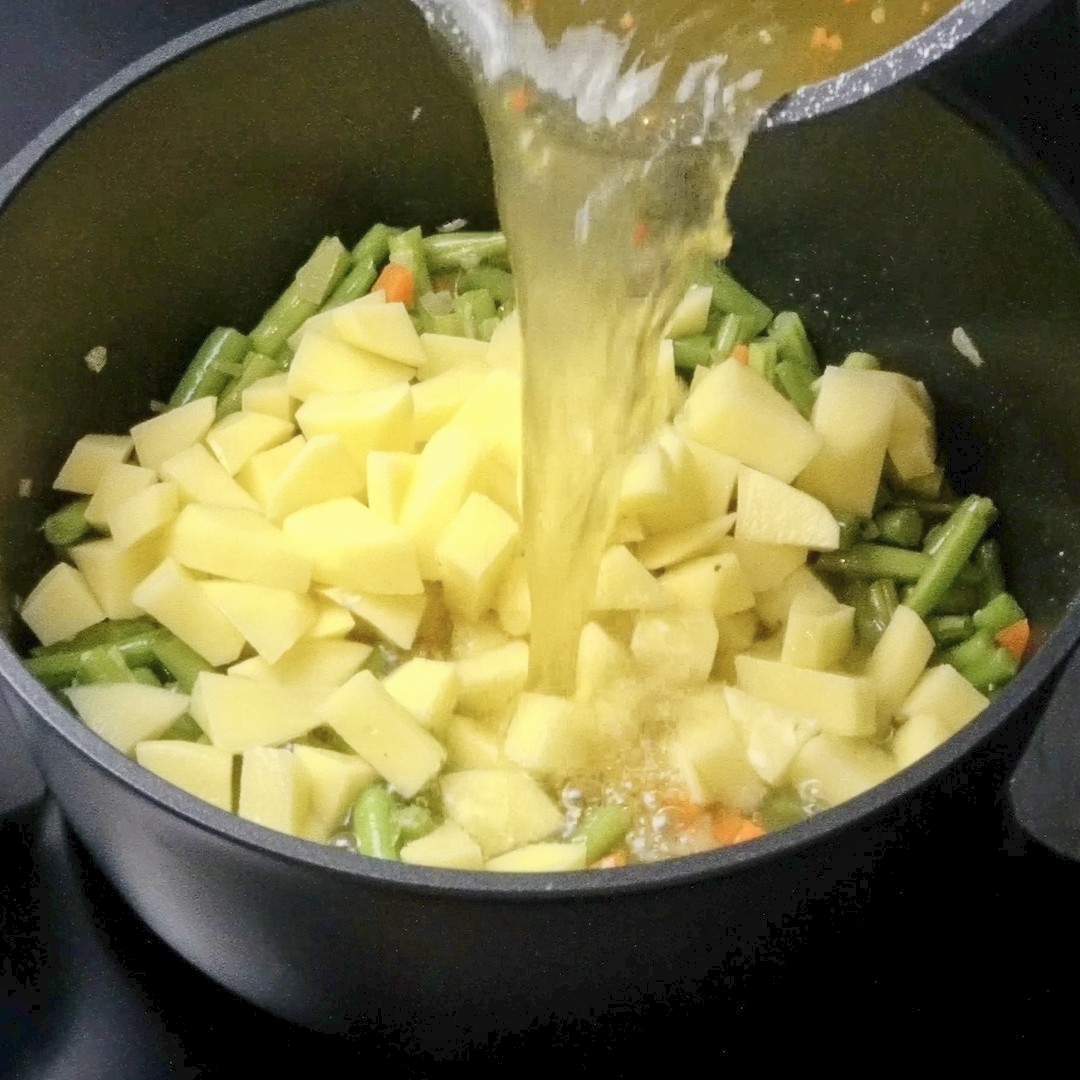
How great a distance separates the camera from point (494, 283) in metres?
1.41

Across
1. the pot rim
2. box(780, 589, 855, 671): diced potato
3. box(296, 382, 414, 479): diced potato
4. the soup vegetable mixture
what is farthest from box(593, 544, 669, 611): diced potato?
the pot rim

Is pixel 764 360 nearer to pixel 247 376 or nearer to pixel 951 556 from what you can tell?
pixel 951 556

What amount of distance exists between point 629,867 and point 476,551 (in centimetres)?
48

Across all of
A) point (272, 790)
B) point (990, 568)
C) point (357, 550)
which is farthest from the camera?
point (990, 568)

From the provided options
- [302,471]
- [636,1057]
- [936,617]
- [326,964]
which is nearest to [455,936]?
[326,964]

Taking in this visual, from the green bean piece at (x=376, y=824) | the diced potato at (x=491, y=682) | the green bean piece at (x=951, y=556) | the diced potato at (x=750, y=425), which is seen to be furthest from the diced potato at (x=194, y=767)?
the green bean piece at (x=951, y=556)

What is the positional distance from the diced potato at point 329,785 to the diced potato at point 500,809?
0.07 meters

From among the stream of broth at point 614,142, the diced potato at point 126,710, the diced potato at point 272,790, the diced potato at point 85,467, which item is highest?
the stream of broth at point 614,142

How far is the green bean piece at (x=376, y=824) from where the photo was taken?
3.34ft

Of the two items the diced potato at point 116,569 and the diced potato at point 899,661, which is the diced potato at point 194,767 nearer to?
the diced potato at point 116,569

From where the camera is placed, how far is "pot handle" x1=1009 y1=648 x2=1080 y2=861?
37.9 inches

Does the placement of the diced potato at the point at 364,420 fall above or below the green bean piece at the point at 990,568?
above

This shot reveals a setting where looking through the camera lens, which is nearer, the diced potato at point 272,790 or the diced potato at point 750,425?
the diced potato at point 272,790

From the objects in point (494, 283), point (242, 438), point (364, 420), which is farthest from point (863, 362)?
point (242, 438)
